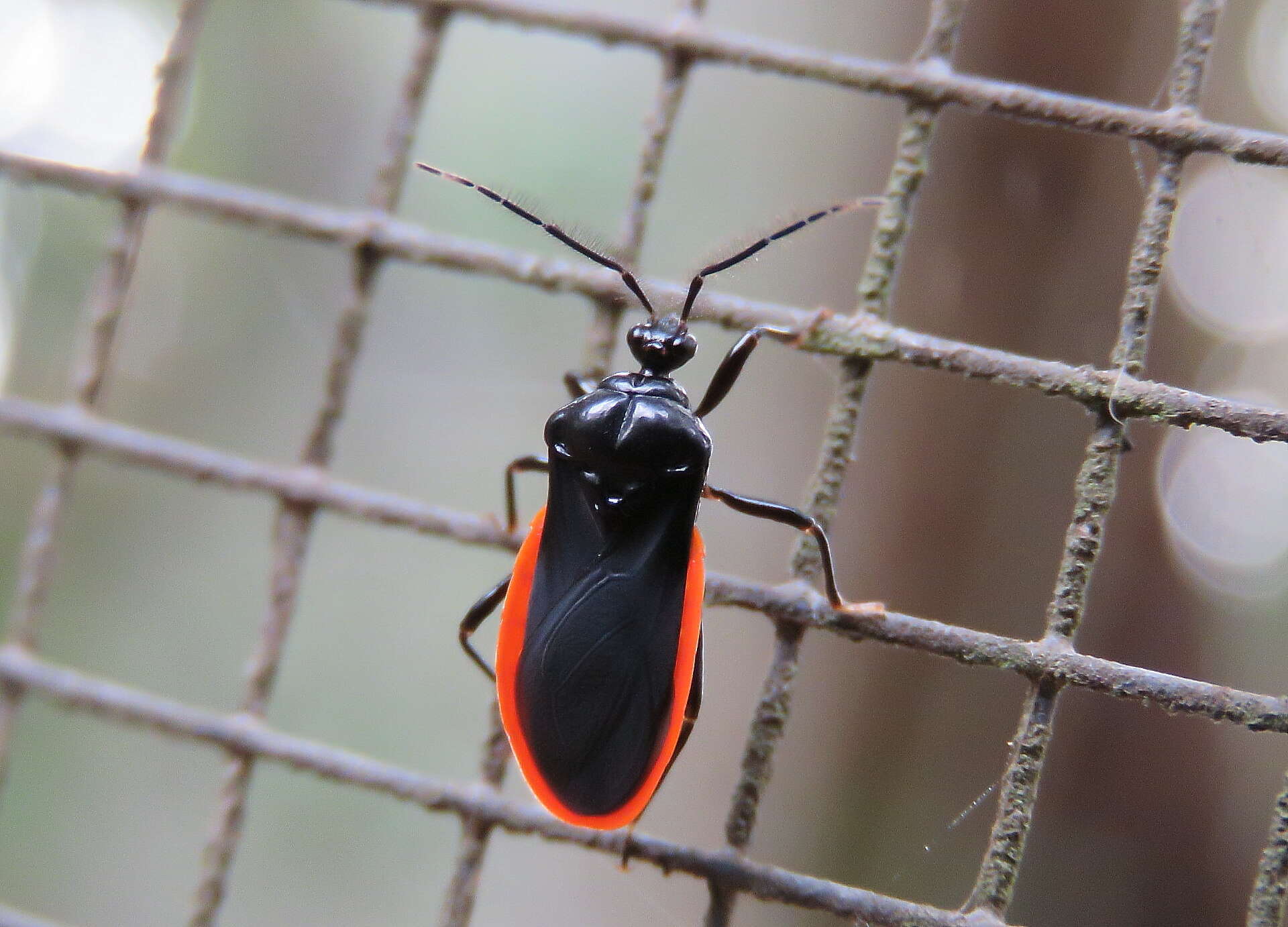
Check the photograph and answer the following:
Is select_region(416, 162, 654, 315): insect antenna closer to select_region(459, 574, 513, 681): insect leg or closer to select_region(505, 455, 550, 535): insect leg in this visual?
select_region(505, 455, 550, 535): insect leg

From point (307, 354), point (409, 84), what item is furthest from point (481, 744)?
point (307, 354)

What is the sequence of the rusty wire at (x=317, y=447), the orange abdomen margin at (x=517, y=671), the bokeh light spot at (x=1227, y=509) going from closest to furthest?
1. the orange abdomen margin at (x=517, y=671)
2. the rusty wire at (x=317, y=447)
3. the bokeh light spot at (x=1227, y=509)

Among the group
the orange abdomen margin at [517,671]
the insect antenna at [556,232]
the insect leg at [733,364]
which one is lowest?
the orange abdomen margin at [517,671]

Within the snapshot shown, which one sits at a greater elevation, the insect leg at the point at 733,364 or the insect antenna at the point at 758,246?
the insect antenna at the point at 758,246

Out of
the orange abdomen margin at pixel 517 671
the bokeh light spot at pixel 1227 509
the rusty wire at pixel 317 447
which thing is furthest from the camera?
the bokeh light spot at pixel 1227 509

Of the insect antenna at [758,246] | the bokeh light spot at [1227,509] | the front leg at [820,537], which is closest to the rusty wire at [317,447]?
the insect antenna at [758,246]

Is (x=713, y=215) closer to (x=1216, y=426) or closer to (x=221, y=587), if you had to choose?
(x=1216, y=426)

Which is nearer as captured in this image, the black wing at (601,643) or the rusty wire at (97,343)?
the black wing at (601,643)

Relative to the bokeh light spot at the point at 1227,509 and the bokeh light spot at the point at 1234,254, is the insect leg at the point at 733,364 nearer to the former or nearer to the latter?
the bokeh light spot at the point at 1234,254
